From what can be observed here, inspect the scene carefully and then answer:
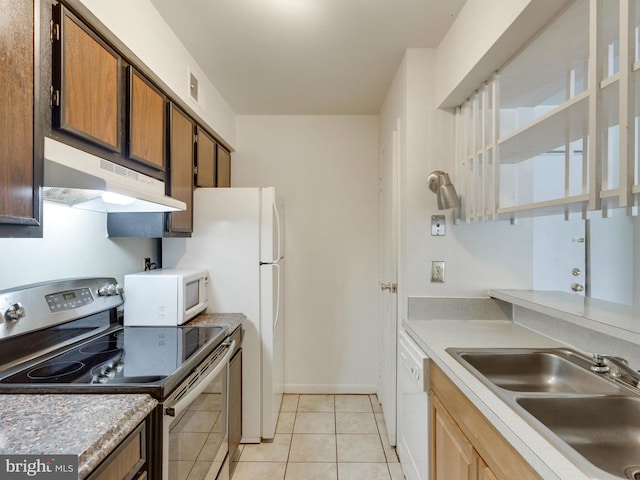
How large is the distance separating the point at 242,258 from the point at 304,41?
1.36m

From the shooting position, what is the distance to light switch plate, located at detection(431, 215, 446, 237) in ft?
6.48

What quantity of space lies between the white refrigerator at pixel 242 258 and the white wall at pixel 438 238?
0.92 meters

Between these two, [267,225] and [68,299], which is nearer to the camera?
[68,299]

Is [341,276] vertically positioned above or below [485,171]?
below

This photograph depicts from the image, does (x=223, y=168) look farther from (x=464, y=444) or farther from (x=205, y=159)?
(x=464, y=444)

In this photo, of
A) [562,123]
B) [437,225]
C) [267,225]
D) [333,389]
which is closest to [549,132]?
[562,123]

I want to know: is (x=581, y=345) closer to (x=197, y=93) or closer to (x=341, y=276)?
(x=341, y=276)

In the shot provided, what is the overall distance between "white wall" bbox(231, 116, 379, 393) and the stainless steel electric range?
1.30m

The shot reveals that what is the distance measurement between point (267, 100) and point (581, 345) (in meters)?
2.56

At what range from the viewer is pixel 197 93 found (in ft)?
7.17

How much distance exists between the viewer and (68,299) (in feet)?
5.11

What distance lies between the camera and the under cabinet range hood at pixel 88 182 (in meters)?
1.03

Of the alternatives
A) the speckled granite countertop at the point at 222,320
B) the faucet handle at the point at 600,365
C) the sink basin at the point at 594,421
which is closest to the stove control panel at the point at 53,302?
the speckled granite countertop at the point at 222,320

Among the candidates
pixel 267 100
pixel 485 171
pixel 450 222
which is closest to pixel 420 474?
pixel 450 222
